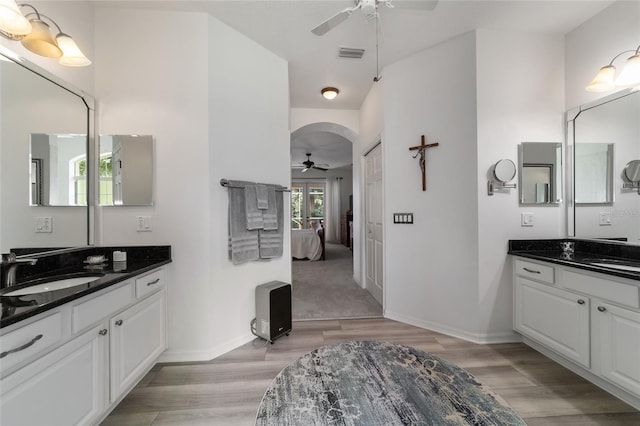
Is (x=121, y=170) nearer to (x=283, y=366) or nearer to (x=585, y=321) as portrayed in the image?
(x=283, y=366)

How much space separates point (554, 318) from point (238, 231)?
2.67 meters

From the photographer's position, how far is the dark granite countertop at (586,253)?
64.9 inches

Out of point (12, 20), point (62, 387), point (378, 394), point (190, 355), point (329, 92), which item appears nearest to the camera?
point (378, 394)

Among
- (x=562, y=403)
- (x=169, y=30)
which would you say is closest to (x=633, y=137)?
(x=562, y=403)

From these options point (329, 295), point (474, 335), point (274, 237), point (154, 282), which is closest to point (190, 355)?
point (154, 282)

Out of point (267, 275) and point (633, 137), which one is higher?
point (633, 137)

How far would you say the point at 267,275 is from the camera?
2506 mm

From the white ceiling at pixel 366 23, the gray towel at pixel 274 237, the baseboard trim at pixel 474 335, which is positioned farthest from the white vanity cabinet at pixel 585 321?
the gray towel at pixel 274 237

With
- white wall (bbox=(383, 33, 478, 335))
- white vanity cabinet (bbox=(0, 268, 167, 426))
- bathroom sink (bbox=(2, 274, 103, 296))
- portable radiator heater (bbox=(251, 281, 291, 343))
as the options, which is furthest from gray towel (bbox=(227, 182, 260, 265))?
white wall (bbox=(383, 33, 478, 335))

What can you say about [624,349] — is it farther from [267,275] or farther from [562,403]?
[267,275]

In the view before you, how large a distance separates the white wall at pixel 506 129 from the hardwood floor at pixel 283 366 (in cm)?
38

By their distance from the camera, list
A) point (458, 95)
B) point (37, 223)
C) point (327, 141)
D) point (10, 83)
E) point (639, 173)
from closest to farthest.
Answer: point (10, 83), point (37, 223), point (639, 173), point (458, 95), point (327, 141)

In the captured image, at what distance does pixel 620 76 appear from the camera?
183 centimetres

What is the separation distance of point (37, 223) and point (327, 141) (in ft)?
16.4
